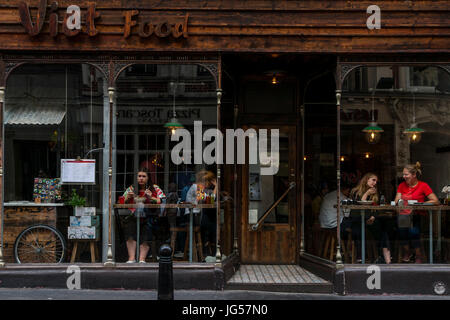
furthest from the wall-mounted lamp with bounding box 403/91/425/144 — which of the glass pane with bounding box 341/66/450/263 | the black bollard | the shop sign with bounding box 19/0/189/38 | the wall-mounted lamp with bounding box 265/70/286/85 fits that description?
the black bollard

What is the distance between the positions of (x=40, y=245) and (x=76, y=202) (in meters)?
A: 0.91

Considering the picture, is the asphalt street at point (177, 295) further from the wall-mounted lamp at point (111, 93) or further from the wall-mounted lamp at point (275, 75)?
the wall-mounted lamp at point (275, 75)

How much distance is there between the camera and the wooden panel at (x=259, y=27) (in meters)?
8.64

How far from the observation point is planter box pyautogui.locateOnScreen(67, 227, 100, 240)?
8948mm

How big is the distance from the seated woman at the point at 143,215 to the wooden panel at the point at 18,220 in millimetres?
1299

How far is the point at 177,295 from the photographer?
26.9 feet

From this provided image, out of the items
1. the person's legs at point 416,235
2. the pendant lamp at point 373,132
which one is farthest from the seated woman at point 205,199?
the person's legs at point 416,235

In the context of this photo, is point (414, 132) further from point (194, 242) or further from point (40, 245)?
point (40, 245)

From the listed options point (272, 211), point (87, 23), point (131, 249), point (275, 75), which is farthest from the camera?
point (272, 211)

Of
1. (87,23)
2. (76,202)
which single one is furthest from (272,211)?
(87,23)

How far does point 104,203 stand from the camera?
29.3ft

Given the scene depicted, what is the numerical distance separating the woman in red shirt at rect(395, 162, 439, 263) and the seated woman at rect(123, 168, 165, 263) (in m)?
4.08
